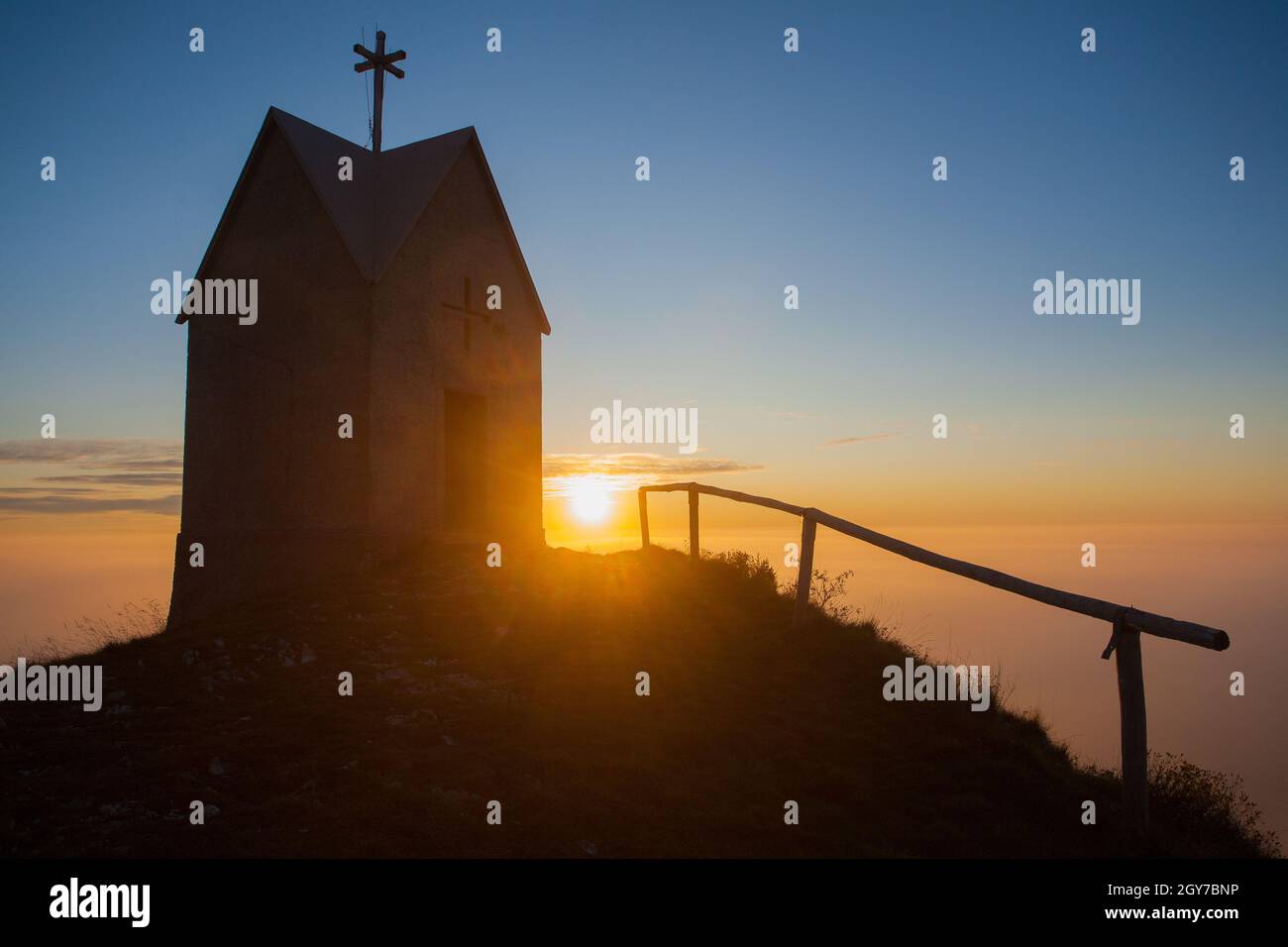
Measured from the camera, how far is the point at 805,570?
9.88m

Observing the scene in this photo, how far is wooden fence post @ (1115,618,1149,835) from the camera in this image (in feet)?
18.3

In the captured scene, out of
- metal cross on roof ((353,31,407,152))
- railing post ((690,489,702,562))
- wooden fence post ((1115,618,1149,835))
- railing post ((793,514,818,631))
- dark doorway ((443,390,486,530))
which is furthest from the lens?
metal cross on roof ((353,31,407,152))

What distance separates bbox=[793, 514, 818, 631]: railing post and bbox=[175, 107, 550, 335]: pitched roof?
27.3ft

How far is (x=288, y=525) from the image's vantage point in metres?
13.8

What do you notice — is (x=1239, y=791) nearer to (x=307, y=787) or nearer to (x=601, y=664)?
(x=601, y=664)

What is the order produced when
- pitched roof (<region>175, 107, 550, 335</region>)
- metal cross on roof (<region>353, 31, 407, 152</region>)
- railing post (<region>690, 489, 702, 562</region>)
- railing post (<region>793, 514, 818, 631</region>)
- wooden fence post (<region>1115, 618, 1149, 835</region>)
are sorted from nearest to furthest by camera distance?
wooden fence post (<region>1115, 618, 1149, 835</region>) < railing post (<region>793, 514, 818, 631</region>) < railing post (<region>690, 489, 702, 562</region>) < pitched roof (<region>175, 107, 550, 335</region>) < metal cross on roof (<region>353, 31, 407, 152</region>)

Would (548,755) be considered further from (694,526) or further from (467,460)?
(467,460)

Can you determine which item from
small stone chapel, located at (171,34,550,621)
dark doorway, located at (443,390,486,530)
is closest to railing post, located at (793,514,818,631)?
small stone chapel, located at (171,34,550,621)

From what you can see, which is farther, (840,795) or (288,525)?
(288,525)

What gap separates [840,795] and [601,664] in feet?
10.6

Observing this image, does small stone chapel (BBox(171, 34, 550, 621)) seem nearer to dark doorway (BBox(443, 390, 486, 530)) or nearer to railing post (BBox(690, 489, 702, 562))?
dark doorway (BBox(443, 390, 486, 530))

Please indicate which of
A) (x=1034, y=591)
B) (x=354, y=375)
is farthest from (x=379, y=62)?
(x=1034, y=591)

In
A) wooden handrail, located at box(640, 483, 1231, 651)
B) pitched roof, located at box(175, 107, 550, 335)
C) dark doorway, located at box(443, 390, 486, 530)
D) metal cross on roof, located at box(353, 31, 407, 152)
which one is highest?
metal cross on roof, located at box(353, 31, 407, 152)
